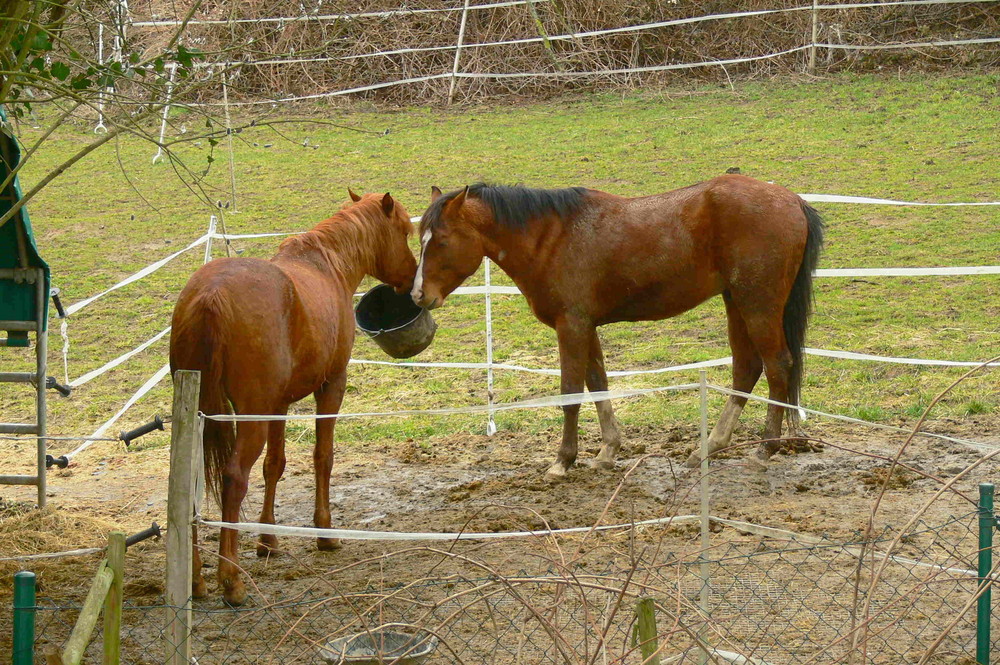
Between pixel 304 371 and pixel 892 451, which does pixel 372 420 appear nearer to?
pixel 304 371

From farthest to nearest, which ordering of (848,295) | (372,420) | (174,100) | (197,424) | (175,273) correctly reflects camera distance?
(175,273) → (848,295) → (372,420) → (174,100) → (197,424)

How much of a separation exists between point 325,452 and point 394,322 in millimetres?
1401

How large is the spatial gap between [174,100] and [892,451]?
475 cm

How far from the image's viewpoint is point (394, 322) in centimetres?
667

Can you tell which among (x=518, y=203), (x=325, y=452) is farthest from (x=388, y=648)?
(x=518, y=203)

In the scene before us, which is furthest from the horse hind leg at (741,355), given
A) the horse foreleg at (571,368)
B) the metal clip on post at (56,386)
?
the metal clip on post at (56,386)

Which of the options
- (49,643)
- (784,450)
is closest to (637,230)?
(784,450)

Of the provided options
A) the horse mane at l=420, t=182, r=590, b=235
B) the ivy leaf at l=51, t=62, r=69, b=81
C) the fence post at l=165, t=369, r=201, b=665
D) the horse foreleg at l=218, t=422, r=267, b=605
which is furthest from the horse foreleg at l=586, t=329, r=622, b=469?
the ivy leaf at l=51, t=62, r=69, b=81

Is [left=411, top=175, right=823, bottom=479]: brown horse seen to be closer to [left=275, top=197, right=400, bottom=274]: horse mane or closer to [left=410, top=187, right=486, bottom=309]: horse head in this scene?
[left=410, top=187, right=486, bottom=309]: horse head

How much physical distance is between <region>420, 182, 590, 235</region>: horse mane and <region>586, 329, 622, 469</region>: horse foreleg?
814mm

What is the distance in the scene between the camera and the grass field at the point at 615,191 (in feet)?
26.0

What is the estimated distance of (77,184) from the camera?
47.6 ft

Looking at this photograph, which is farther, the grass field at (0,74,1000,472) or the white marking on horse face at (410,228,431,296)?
the grass field at (0,74,1000,472)

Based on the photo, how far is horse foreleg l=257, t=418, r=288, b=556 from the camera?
5.18 metres
